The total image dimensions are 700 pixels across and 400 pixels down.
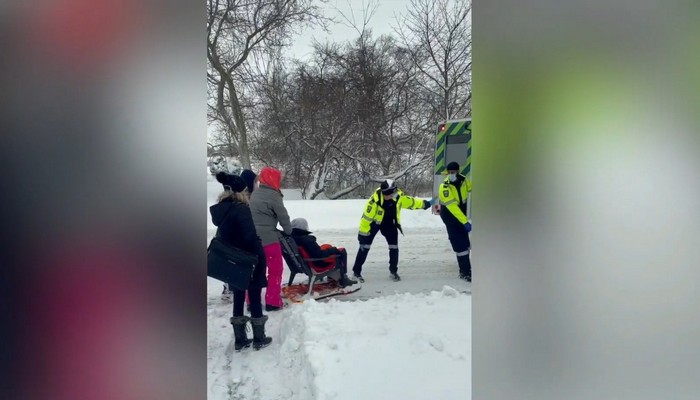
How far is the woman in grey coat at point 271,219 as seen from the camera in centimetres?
462

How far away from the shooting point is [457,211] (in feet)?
19.0

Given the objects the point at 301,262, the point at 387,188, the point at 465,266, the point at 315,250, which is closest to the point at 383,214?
the point at 387,188

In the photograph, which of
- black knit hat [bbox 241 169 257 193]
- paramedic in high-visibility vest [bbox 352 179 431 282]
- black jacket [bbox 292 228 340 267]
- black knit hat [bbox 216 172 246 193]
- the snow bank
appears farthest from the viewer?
paramedic in high-visibility vest [bbox 352 179 431 282]

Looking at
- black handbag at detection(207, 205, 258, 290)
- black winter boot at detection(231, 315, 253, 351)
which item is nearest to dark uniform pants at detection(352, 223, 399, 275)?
black winter boot at detection(231, 315, 253, 351)

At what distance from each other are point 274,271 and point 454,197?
2685 millimetres

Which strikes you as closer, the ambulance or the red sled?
the red sled

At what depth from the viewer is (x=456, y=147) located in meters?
7.46

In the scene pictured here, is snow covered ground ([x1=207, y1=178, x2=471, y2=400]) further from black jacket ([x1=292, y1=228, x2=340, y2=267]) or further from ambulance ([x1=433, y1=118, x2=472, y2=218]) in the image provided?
ambulance ([x1=433, y1=118, x2=472, y2=218])

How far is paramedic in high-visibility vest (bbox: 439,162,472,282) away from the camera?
5824 mm

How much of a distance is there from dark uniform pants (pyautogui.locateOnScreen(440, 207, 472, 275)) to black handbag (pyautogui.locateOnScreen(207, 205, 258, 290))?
10.4 ft

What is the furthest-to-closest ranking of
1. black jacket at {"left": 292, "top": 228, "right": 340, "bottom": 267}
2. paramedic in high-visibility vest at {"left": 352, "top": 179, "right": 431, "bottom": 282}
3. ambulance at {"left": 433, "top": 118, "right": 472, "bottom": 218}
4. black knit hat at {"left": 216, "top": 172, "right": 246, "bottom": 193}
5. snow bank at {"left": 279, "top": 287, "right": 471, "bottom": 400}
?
1. ambulance at {"left": 433, "top": 118, "right": 472, "bottom": 218}
2. paramedic in high-visibility vest at {"left": 352, "top": 179, "right": 431, "bottom": 282}
3. black jacket at {"left": 292, "top": 228, "right": 340, "bottom": 267}
4. black knit hat at {"left": 216, "top": 172, "right": 246, "bottom": 193}
5. snow bank at {"left": 279, "top": 287, "right": 471, "bottom": 400}

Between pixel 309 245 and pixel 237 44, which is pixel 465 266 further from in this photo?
pixel 237 44
